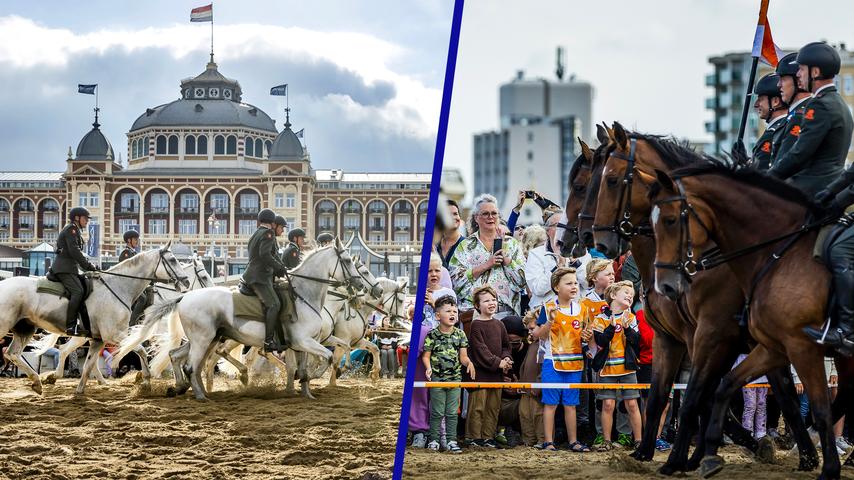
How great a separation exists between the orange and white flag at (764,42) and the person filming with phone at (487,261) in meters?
2.44

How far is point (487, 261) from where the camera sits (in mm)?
7090

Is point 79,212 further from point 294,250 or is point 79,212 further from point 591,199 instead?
point 591,199

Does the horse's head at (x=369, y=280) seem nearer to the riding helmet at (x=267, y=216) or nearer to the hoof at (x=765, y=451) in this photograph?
the riding helmet at (x=267, y=216)

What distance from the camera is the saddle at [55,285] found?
10203 mm

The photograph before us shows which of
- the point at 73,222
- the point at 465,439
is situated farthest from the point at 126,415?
the point at 465,439

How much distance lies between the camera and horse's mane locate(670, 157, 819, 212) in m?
5.38

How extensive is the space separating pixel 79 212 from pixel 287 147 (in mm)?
1698

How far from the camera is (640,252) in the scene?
20.2 feet

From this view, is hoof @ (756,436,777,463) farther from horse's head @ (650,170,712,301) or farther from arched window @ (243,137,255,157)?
arched window @ (243,137,255,157)

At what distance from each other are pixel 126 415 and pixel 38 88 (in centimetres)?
317

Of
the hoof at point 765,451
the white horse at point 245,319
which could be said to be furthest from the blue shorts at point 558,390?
the white horse at point 245,319

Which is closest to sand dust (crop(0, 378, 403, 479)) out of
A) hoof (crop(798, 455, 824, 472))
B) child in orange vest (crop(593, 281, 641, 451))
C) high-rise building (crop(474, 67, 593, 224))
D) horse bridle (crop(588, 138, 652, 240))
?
child in orange vest (crop(593, 281, 641, 451))

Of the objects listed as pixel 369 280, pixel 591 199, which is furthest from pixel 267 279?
pixel 591 199

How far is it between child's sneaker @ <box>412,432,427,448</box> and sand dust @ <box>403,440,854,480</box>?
0.19ft
